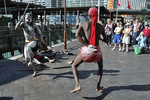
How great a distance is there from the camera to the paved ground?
362cm

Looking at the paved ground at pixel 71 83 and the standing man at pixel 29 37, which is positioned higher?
the standing man at pixel 29 37

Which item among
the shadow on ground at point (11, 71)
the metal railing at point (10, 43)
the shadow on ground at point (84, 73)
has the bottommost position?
the shadow on ground at point (84, 73)

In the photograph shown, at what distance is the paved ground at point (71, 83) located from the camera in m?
3.62

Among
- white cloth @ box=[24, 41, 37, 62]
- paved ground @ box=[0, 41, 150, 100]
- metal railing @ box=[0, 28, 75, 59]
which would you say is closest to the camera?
paved ground @ box=[0, 41, 150, 100]

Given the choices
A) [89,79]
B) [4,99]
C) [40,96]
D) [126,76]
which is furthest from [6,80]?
[126,76]

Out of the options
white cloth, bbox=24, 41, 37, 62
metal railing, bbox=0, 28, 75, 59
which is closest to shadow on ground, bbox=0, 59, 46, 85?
white cloth, bbox=24, 41, 37, 62

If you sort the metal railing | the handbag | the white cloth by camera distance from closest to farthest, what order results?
the handbag
the white cloth
the metal railing

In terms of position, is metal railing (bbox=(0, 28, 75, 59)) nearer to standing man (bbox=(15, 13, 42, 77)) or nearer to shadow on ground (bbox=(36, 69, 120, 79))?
standing man (bbox=(15, 13, 42, 77))

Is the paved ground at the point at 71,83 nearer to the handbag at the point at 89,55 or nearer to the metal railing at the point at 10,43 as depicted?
the handbag at the point at 89,55

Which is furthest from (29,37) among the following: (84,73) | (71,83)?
(84,73)

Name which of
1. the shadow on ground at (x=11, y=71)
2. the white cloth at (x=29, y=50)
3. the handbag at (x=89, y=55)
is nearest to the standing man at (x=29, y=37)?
the white cloth at (x=29, y=50)

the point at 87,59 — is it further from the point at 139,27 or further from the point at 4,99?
the point at 139,27

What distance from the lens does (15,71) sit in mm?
5520

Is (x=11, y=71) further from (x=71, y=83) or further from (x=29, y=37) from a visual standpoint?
(x=71, y=83)
